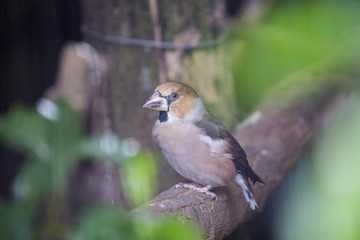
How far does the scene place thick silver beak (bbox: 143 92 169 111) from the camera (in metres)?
1.05

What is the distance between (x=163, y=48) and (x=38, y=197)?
50 centimetres

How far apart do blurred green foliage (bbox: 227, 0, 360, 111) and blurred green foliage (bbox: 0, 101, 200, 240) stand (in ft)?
0.64

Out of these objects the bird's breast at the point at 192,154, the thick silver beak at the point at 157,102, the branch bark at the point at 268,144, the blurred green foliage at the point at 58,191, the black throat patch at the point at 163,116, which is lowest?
the branch bark at the point at 268,144

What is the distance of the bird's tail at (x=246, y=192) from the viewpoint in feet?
3.59

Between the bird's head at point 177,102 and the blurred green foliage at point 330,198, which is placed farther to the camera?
the bird's head at point 177,102

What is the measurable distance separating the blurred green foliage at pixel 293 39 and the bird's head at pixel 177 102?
6 centimetres

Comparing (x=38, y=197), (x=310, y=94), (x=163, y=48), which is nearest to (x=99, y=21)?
(x=163, y=48)

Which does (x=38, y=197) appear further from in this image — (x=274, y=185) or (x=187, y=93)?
(x=274, y=185)

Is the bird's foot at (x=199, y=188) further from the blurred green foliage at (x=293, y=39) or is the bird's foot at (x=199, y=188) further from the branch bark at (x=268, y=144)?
the blurred green foliage at (x=293, y=39)

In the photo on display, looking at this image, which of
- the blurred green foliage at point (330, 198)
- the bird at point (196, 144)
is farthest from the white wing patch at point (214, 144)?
the blurred green foliage at point (330, 198)

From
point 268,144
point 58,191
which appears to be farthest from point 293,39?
point 268,144

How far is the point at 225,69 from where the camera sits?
3.81 ft

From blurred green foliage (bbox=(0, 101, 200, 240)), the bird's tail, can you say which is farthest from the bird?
blurred green foliage (bbox=(0, 101, 200, 240))

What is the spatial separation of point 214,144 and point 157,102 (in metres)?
0.09
